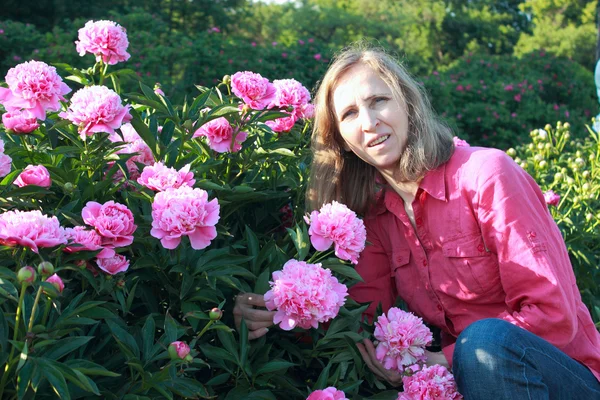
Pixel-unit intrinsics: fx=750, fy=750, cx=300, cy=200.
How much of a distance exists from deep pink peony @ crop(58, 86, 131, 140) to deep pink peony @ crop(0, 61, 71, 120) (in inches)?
2.9

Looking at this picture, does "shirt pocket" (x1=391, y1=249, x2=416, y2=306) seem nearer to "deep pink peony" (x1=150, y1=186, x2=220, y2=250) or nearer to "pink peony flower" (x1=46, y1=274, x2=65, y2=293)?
"deep pink peony" (x1=150, y1=186, x2=220, y2=250)

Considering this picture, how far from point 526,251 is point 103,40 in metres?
1.30

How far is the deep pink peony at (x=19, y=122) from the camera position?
6.16 ft

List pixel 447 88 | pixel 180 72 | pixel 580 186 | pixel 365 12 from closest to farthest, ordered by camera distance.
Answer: pixel 580 186, pixel 180 72, pixel 447 88, pixel 365 12

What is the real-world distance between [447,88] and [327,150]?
666cm

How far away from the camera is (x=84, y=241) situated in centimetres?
157

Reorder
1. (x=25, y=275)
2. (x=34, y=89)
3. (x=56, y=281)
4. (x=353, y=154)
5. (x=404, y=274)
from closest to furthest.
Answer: (x=25, y=275), (x=56, y=281), (x=34, y=89), (x=404, y=274), (x=353, y=154)

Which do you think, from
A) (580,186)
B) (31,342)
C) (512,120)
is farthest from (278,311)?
(512,120)

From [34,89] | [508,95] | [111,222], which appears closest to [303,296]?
[111,222]

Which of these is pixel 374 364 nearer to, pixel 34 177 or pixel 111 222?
pixel 111 222

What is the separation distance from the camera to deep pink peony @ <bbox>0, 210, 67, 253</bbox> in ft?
4.69

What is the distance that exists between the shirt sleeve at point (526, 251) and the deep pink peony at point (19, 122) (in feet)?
3.86

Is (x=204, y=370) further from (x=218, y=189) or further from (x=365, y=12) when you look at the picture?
(x=365, y=12)

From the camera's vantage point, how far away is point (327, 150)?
2.36 meters
